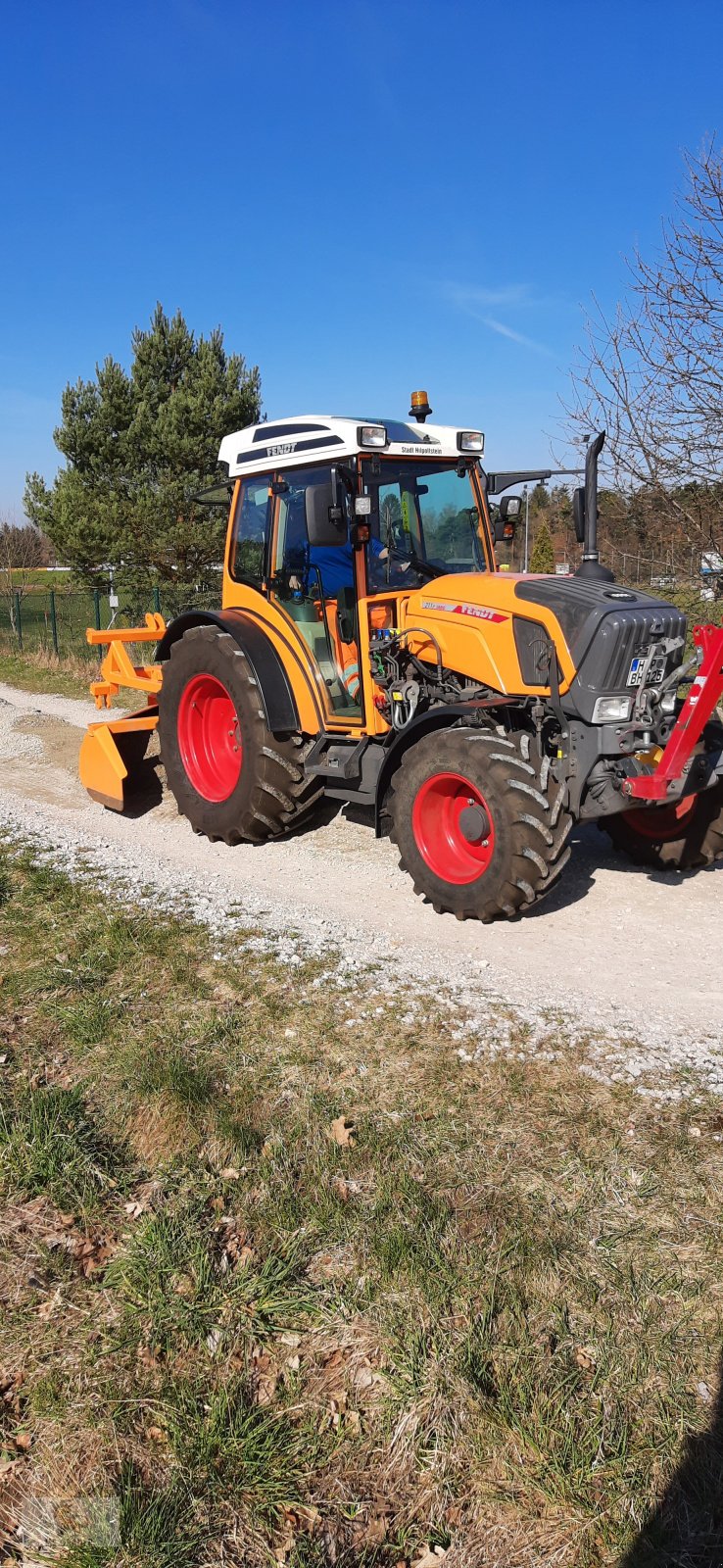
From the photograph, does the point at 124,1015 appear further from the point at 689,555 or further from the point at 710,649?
the point at 689,555

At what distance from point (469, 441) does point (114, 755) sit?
3402 mm

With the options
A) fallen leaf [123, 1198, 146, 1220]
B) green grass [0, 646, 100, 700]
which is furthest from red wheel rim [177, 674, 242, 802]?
green grass [0, 646, 100, 700]

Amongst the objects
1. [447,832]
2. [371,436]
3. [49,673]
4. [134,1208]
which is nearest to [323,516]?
A: [371,436]

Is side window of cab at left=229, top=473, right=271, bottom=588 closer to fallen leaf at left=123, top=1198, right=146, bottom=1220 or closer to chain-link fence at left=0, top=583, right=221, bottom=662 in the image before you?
fallen leaf at left=123, top=1198, right=146, bottom=1220

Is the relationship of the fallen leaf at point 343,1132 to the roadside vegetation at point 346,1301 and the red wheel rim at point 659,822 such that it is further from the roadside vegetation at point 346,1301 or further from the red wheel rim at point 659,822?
the red wheel rim at point 659,822

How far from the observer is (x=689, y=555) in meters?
9.25

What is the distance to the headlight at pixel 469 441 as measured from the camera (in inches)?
247

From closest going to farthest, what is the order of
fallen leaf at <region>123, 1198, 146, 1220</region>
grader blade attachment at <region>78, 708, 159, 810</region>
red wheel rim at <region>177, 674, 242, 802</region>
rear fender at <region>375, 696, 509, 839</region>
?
fallen leaf at <region>123, 1198, 146, 1220</region>
rear fender at <region>375, 696, 509, 839</region>
red wheel rim at <region>177, 674, 242, 802</region>
grader blade attachment at <region>78, 708, 159, 810</region>

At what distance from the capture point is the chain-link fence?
2044 cm

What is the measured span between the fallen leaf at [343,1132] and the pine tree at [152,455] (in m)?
19.2

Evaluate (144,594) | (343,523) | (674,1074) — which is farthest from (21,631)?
(674,1074)

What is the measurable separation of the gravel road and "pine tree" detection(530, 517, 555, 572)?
2507cm

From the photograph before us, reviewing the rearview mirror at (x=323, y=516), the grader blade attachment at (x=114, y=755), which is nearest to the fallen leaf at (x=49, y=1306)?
the rearview mirror at (x=323, y=516)

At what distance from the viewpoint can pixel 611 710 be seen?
507 centimetres
